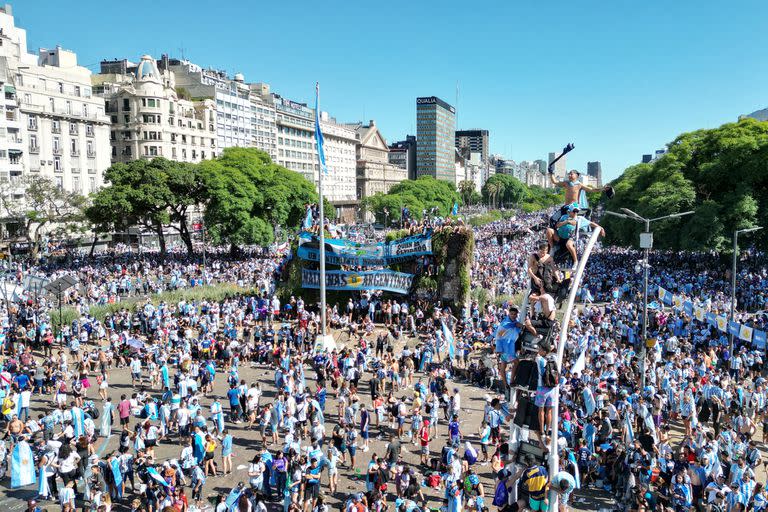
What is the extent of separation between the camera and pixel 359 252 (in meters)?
31.2

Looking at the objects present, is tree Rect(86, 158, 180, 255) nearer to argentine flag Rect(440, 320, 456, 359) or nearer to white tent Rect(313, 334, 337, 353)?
white tent Rect(313, 334, 337, 353)

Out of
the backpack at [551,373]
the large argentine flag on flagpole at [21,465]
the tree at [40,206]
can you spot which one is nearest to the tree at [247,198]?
the tree at [40,206]

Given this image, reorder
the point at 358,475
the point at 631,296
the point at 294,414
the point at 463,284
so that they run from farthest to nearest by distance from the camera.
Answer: the point at 631,296
the point at 463,284
the point at 294,414
the point at 358,475

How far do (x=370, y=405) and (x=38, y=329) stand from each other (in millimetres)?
15777

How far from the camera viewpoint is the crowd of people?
37.1ft

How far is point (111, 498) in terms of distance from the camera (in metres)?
13.2

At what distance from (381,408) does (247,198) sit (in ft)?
113

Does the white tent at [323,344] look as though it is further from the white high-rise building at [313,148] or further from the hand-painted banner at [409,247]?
the white high-rise building at [313,148]

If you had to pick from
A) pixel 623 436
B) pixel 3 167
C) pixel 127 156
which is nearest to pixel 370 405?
pixel 623 436

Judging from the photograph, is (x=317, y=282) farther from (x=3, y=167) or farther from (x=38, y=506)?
(x=3, y=167)

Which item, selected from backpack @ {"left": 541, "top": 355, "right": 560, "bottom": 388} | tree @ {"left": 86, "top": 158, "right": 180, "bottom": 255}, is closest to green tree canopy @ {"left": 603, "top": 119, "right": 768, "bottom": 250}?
backpack @ {"left": 541, "top": 355, "right": 560, "bottom": 388}

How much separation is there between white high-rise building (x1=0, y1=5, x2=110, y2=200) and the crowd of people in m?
32.2

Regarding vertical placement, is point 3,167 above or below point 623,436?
above

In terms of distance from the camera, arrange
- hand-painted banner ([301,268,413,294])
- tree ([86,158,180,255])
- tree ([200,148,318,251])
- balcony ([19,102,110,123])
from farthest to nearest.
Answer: balcony ([19,102,110,123]) → tree ([200,148,318,251]) → tree ([86,158,180,255]) → hand-painted banner ([301,268,413,294])
